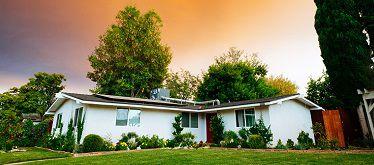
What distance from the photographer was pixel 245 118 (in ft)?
63.9

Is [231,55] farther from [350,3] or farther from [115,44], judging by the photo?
[350,3]

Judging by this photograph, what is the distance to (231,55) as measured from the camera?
4244cm

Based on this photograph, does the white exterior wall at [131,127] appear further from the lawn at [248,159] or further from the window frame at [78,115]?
the lawn at [248,159]

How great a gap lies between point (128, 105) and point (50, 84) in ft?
96.4

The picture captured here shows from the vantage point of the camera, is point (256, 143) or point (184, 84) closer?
point (256, 143)

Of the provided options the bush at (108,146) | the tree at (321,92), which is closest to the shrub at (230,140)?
the bush at (108,146)

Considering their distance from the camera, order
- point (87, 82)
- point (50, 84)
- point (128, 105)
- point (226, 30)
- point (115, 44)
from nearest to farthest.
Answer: point (128, 105) → point (226, 30) → point (115, 44) → point (87, 82) → point (50, 84)

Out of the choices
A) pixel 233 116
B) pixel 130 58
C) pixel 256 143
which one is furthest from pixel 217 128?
pixel 130 58

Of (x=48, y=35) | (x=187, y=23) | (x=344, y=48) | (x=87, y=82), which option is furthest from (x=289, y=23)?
(x=87, y=82)

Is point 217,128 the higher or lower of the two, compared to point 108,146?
higher

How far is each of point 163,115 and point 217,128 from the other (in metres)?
4.66

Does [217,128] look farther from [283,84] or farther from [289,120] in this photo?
[283,84]

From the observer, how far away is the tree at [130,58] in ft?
112

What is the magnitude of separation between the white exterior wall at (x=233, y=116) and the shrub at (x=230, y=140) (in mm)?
1310
